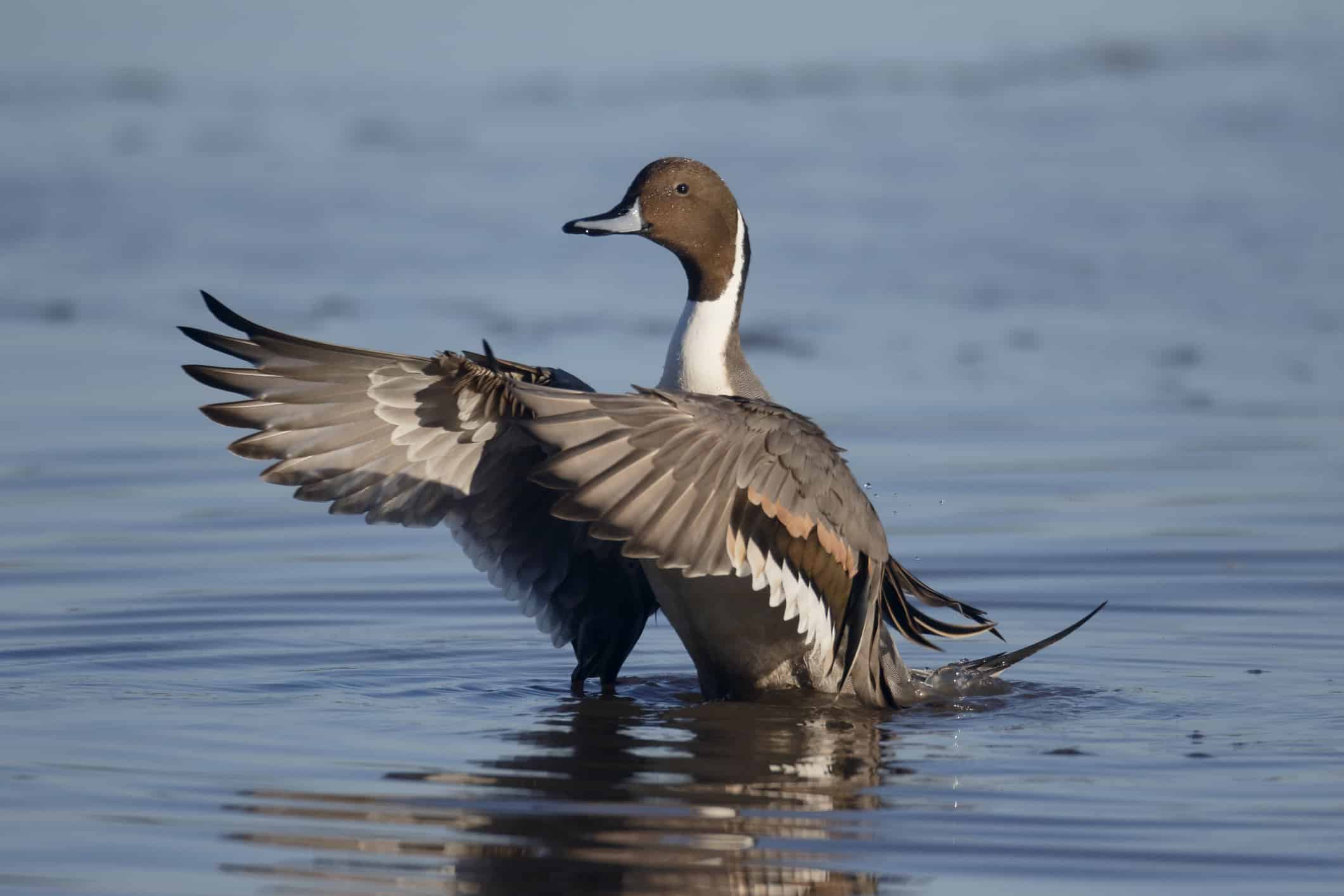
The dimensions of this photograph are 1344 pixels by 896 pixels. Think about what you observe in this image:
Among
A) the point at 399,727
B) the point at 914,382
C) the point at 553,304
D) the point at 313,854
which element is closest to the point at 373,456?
the point at 399,727

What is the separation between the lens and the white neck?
635cm

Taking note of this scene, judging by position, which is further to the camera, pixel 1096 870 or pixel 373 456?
pixel 373 456

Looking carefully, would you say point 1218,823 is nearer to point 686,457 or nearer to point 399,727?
point 686,457

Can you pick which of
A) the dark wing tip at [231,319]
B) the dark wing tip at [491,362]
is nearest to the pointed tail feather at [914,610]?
the dark wing tip at [491,362]

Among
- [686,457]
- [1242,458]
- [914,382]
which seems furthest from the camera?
[914,382]

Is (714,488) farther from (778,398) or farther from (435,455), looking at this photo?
(778,398)

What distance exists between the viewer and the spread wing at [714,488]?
513 cm

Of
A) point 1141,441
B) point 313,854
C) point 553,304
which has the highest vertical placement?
point 553,304

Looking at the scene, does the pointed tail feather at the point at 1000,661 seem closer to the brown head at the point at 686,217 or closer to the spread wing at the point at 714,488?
the spread wing at the point at 714,488

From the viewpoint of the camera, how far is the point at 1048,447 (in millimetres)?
10094

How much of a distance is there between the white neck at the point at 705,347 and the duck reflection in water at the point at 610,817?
1081 millimetres

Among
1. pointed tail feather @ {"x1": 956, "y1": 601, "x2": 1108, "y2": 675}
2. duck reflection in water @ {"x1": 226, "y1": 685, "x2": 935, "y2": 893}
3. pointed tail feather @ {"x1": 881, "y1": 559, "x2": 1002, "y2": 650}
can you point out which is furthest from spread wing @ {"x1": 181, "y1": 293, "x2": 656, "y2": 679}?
pointed tail feather @ {"x1": 956, "y1": 601, "x2": 1108, "y2": 675}

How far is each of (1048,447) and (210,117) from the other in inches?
483

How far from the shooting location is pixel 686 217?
6.80 metres
